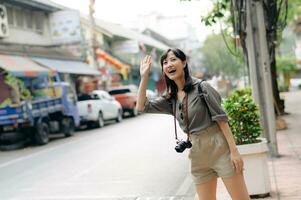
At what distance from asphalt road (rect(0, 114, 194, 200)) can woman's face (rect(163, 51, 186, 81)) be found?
4.01 metres

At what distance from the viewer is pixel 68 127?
2150 centimetres

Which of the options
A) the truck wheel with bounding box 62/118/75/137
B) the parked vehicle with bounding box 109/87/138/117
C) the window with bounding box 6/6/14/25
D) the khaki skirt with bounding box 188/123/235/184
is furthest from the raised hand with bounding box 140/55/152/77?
the parked vehicle with bounding box 109/87/138/117

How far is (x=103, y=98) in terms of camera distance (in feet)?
87.7

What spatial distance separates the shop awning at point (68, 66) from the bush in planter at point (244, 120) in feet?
61.9

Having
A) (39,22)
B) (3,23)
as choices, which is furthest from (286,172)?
(39,22)

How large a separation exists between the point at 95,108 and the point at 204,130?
21.1m

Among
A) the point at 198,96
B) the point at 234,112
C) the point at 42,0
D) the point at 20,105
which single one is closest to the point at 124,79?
the point at 42,0

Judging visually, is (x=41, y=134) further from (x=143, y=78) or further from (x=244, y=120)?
(x=143, y=78)

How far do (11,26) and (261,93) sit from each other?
1852cm

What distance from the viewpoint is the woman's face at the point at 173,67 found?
13.9 ft

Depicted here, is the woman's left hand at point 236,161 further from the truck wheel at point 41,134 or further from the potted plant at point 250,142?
the truck wheel at point 41,134

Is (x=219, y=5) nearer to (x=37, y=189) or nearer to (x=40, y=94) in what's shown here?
(x=37, y=189)

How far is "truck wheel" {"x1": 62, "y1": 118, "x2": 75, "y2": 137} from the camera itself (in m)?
21.2

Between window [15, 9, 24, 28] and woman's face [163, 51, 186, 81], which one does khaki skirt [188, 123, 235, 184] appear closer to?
woman's face [163, 51, 186, 81]
